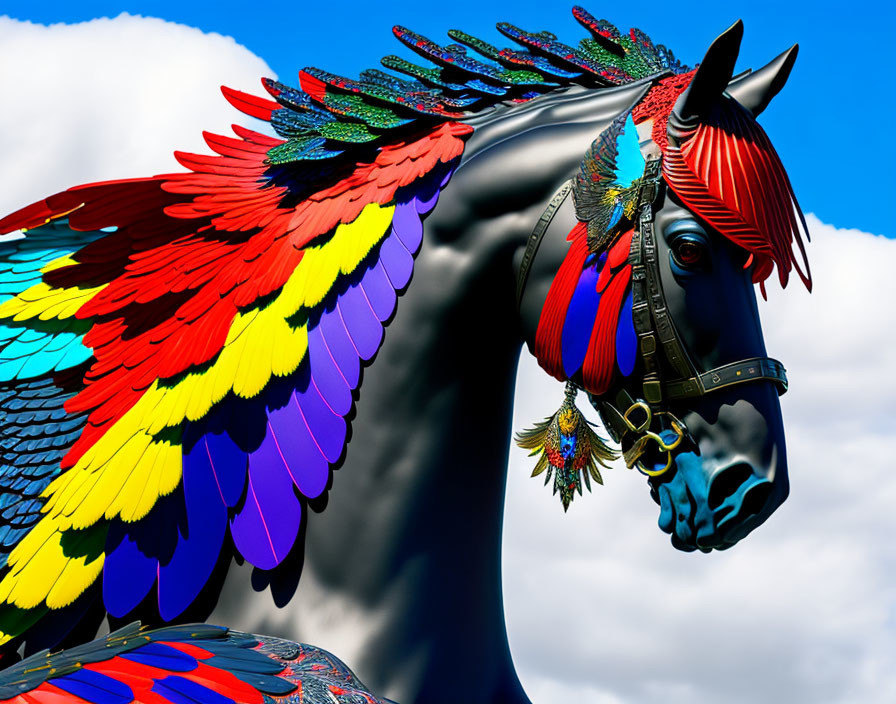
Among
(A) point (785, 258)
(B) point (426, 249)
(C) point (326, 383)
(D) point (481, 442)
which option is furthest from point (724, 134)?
(C) point (326, 383)

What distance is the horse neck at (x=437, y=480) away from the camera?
2730 millimetres

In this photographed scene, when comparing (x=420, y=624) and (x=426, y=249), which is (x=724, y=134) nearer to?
(x=426, y=249)

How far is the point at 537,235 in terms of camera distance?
A: 9.32ft

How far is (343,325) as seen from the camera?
288cm

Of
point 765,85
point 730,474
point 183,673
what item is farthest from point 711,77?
point 183,673

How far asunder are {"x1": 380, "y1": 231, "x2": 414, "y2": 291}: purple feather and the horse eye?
63cm

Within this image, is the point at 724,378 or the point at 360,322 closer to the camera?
the point at 724,378

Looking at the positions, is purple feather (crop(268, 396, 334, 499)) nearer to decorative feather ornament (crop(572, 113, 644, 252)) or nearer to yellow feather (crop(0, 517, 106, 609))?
yellow feather (crop(0, 517, 106, 609))

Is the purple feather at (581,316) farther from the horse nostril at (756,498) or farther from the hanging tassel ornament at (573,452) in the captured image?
the horse nostril at (756,498)

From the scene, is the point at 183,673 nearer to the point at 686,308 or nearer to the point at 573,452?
the point at 573,452

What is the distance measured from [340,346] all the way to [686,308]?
82 cm

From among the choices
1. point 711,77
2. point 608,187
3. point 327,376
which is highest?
point 711,77

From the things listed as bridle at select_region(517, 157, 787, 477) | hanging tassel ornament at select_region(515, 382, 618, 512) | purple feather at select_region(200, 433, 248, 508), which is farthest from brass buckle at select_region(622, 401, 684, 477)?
purple feather at select_region(200, 433, 248, 508)

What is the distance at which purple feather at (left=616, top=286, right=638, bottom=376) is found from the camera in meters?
2.77
